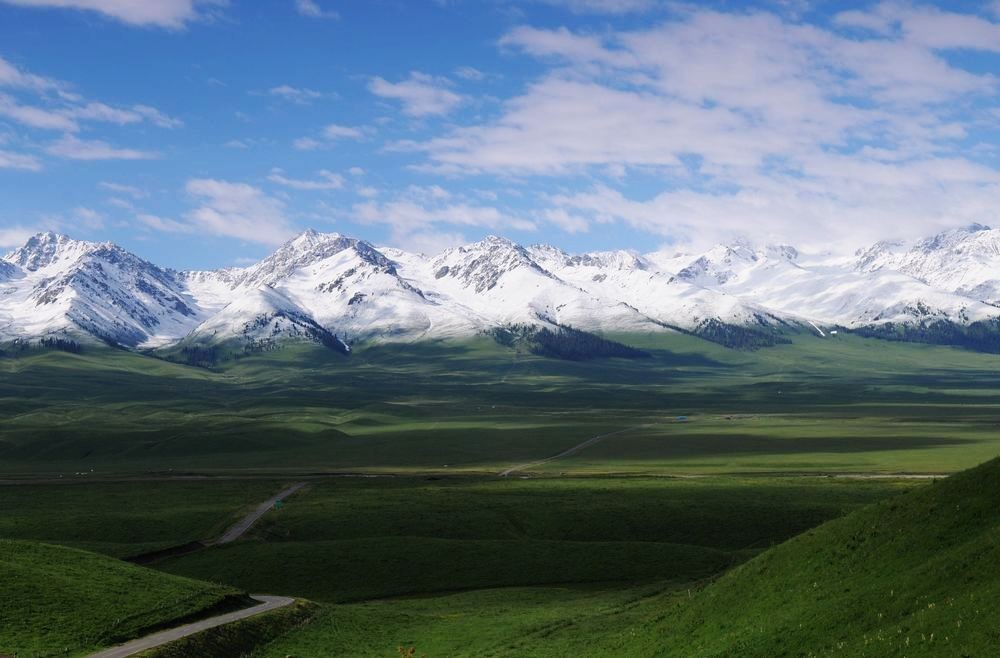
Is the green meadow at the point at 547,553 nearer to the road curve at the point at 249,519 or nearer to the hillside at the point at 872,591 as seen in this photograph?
the hillside at the point at 872,591

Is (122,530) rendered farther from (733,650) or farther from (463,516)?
(733,650)

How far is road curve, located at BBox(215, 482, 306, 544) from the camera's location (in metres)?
107

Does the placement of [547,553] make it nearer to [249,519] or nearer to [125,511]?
[249,519]

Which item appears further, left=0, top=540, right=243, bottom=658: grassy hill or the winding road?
left=0, top=540, right=243, bottom=658: grassy hill

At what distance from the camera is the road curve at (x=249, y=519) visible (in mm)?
106938

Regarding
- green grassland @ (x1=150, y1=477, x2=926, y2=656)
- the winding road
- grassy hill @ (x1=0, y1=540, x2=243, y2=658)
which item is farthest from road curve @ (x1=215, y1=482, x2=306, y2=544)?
grassy hill @ (x1=0, y1=540, x2=243, y2=658)

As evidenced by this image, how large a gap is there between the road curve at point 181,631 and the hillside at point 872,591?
→ 24814 millimetres

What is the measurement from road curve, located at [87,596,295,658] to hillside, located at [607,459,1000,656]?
24.8 metres

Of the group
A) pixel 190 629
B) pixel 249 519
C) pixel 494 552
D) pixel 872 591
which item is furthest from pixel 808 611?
pixel 249 519

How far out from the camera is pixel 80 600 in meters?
63.6

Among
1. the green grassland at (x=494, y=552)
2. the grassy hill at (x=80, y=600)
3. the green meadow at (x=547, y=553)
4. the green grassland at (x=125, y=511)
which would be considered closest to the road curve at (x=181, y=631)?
the grassy hill at (x=80, y=600)

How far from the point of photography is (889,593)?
4559 cm

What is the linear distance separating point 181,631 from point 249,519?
2285 inches

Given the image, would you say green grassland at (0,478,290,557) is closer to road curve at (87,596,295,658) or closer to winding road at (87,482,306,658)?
winding road at (87,482,306,658)
